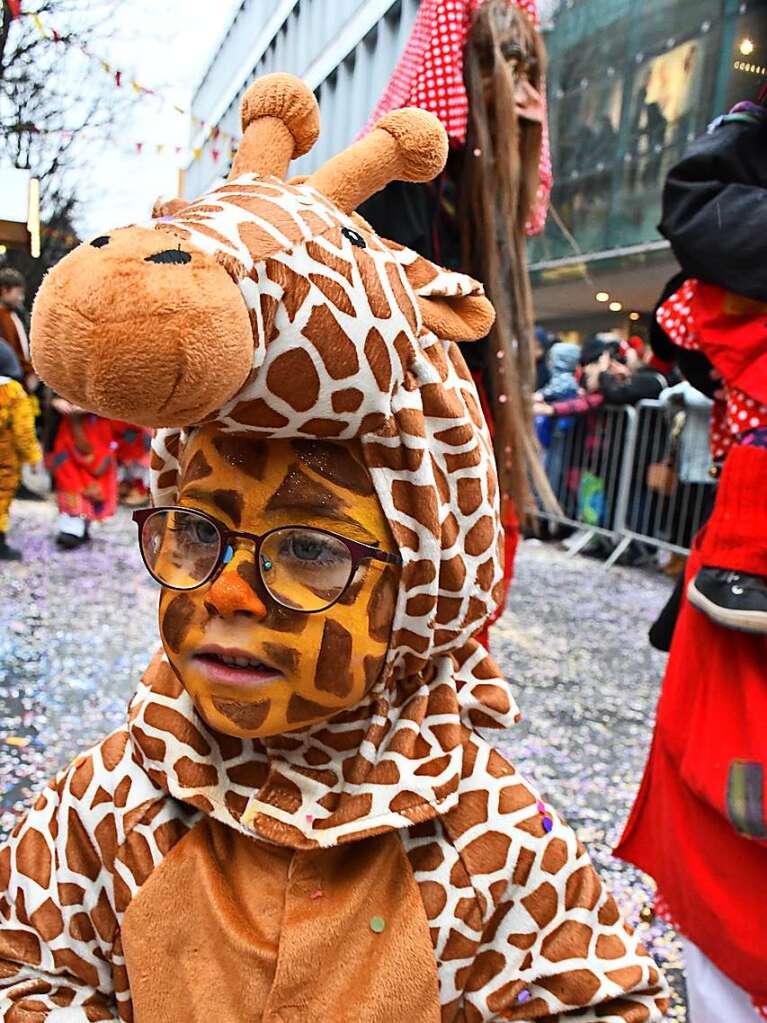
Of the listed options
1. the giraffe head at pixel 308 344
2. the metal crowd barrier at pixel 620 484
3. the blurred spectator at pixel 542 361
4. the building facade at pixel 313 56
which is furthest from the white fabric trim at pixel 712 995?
the blurred spectator at pixel 542 361

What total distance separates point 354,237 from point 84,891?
66cm

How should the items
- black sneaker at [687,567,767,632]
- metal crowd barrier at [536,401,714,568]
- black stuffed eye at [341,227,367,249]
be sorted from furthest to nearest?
1. metal crowd barrier at [536,401,714,568]
2. black sneaker at [687,567,767,632]
3. black stuffed eye at [341,227,367,249]

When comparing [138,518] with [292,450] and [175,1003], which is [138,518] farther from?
[175,1003]

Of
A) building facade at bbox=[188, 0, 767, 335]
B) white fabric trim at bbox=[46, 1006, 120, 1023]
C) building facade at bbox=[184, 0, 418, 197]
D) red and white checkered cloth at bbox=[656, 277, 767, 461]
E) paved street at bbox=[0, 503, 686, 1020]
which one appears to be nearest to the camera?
white fabric trim at bbox=[46, 1006, 120, 1023]

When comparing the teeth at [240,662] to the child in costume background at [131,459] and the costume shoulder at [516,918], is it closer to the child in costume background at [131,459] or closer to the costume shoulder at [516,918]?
the costume shoulder at [516,918]

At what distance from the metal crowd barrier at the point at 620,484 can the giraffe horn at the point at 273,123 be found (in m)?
4.72

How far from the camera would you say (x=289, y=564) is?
0.76 metres

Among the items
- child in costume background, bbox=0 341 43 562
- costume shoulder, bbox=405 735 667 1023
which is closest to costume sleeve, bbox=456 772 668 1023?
costume shoulder, bbox=405 735 667 1023

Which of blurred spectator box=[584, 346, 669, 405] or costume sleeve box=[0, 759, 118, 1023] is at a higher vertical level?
blurred spectator box=[584, 346, 669, 405]

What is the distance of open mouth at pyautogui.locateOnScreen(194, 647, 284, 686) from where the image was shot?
76 centimetres

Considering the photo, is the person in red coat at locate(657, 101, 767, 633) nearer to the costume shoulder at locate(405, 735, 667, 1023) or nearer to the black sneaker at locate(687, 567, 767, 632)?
the black sneaker at locate(687, 567, 767, 632)

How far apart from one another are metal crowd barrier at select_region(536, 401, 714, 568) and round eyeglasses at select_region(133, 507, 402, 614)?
475 cm

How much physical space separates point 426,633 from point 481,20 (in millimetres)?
1506

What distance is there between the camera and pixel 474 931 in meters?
0.84
